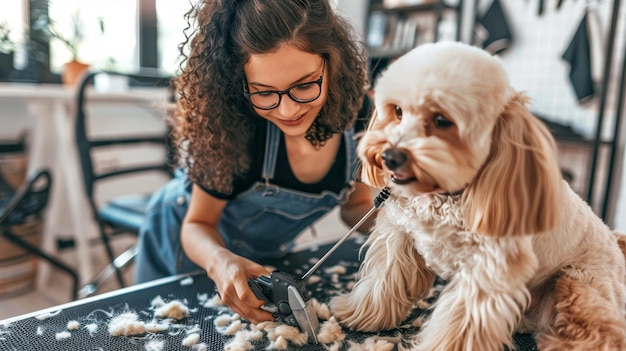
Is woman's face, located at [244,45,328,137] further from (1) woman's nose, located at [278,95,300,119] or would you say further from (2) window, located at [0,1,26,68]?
(2) window, located at [0,1,26,68]

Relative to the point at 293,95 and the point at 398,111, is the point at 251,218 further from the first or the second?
the point at 398,111

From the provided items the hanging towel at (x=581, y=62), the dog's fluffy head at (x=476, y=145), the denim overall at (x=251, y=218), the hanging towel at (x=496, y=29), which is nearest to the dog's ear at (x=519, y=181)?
the dog's fluffy head at (x=476, y=145)

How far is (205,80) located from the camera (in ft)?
3.19

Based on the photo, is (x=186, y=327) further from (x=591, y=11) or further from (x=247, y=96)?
(x=591, y=11)

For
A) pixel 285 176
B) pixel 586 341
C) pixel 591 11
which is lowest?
pixel 586 341

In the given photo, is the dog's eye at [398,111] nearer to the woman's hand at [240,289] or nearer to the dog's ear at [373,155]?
the dog's ear at [373,155]

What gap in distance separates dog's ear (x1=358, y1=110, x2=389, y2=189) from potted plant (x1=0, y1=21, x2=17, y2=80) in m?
2.17

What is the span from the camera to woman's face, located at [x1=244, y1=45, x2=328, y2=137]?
875 mm

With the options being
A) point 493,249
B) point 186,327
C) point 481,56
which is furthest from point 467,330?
point 186,327

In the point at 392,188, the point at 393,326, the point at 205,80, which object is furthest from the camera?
the point at 205,80

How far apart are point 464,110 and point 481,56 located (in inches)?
3.4

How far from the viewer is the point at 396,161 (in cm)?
60

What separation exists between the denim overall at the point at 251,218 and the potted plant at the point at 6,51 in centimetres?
139

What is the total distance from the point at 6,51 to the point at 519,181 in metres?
2.44
